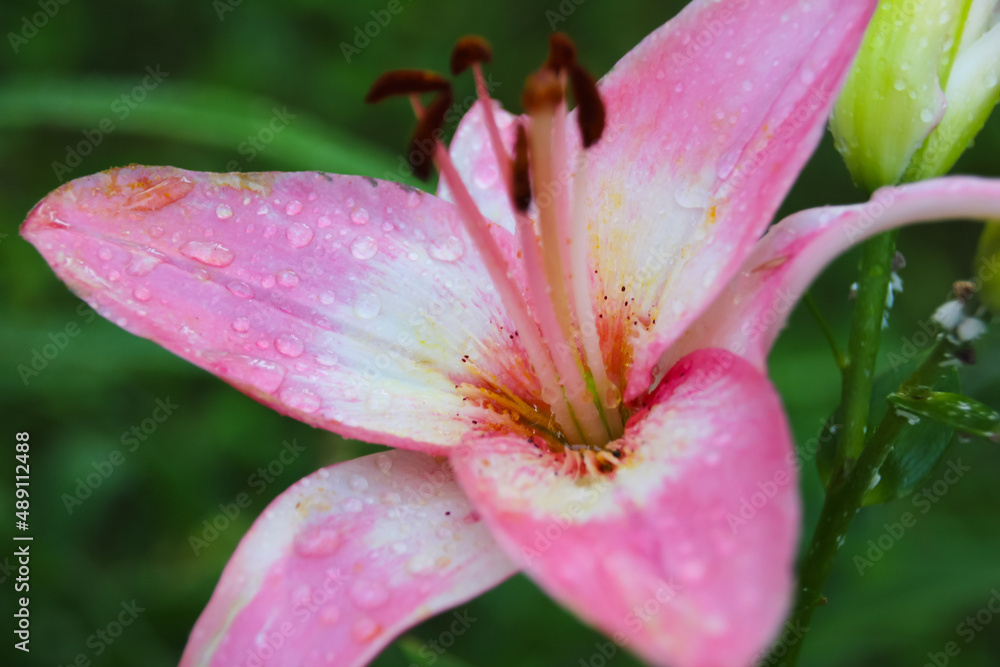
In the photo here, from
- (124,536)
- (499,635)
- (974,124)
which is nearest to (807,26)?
(974,124)

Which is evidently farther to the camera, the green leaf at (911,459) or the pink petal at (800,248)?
the green leaf at (911,459)

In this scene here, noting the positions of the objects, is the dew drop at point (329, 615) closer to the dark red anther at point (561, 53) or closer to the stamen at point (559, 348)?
the stamen at point (559, 348)

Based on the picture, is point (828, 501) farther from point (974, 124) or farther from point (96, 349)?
point (96, 349)

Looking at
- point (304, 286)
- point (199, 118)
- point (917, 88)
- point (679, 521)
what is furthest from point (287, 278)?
point (199, 118)

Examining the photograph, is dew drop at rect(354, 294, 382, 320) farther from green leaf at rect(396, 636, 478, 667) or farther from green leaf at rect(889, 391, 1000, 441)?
green leaf at rect(889, 391, 1000, 441)

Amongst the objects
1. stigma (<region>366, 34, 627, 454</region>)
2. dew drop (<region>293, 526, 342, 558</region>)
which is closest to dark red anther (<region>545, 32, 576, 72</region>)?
stigma (<region>366, 34, 627, 454</region>)

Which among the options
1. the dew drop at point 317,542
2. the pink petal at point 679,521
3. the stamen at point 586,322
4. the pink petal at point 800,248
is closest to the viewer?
the pink petal at point 679,521

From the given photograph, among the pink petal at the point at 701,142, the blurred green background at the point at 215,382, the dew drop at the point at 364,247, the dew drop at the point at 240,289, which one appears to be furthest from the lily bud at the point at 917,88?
the dew drop at the point at 240,289
